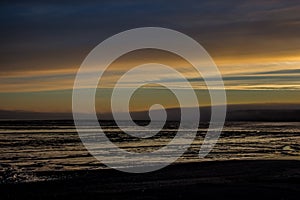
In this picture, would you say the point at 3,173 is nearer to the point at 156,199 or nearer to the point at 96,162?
the point at 96,162

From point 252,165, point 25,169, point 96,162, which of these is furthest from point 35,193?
point 252,165

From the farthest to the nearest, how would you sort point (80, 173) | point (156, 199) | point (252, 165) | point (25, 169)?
point (252, 165) < point (25, 169) < point (80, 173) < point (156, 199)

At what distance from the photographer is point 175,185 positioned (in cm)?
2081

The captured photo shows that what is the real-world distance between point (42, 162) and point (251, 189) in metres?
17.6

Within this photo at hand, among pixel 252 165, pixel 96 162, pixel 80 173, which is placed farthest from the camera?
pixel 96 162

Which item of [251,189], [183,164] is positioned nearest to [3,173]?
[183,164]

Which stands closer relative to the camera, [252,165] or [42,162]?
[252,165]

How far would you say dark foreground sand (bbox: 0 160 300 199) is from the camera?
18172 mm

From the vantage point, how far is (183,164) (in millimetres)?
30469

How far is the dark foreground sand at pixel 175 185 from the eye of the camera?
715 inches

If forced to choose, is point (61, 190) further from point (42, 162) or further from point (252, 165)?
point (252, 165)

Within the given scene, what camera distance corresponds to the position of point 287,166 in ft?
92.7

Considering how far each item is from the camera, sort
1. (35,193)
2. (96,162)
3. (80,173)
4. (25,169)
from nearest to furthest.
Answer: (35,193)
(80,173)
(25,169)
(96,162)

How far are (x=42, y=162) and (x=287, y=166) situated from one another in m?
17.2
